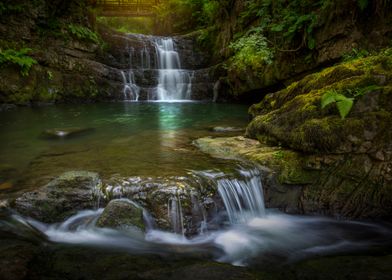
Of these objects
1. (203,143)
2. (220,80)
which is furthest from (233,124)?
(220,80)

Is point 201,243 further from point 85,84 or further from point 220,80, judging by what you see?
point 85,84

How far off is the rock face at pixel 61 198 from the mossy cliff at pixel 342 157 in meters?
2.29

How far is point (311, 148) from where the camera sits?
462cm

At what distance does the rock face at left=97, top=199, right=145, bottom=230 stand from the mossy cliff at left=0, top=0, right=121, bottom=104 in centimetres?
1021

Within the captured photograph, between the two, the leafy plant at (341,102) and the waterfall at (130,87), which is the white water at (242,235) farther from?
the waterfall at (130,87)

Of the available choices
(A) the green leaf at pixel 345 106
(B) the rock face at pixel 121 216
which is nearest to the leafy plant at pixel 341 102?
(A) the green leaf at pixel 345 106

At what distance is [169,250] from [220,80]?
1114 centimetres

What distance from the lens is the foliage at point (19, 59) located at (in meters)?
11.9

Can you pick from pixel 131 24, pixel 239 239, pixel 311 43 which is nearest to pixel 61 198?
pixel 239 239

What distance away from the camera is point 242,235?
4.04 metres

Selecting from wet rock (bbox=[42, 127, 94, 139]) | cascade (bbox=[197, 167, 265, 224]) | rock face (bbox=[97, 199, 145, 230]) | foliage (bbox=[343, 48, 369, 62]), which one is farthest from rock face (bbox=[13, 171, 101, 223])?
foliage (bbox=[343, 48, 369, 62])

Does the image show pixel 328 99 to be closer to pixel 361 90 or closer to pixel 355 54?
pixel 361 90

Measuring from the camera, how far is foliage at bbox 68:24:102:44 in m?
14.4

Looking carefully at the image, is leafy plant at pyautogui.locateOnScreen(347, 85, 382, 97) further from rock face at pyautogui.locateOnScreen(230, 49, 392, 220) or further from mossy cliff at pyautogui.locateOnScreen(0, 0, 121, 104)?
mossy cliff at pyautogui.locateOnScreen(0, 0, 121, 104)
